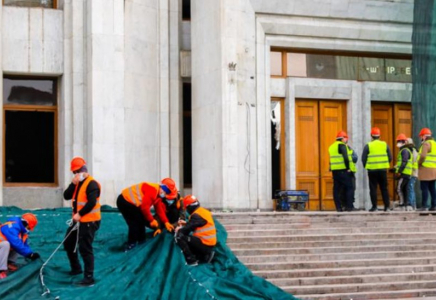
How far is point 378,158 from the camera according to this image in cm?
2034

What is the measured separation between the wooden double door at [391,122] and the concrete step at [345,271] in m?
7.87

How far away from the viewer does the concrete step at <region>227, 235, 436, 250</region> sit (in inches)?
642

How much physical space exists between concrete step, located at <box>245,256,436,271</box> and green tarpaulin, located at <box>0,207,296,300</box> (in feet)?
2.65

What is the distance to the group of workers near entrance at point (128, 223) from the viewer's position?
1337cm

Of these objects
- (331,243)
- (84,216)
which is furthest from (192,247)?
(331,243)

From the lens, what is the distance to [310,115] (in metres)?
23.3

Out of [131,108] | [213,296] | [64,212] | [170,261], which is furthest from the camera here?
[131,108]

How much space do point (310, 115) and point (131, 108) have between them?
4.88m

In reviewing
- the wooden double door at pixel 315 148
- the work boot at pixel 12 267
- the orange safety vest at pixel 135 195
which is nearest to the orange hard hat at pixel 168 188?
the orange safety vest at pixel 135 195

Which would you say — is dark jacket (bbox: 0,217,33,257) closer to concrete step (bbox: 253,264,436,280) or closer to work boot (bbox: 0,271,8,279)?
work boot (bbox: 0,271,8,279)

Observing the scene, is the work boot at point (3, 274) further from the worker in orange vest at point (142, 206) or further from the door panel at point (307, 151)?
the door panel at point (307, 151)

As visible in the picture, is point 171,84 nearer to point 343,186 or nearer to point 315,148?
point 315,148

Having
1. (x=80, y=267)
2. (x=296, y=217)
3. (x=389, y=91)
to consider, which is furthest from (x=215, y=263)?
(x=389, y=91)

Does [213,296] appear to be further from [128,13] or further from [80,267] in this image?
[128,13]
